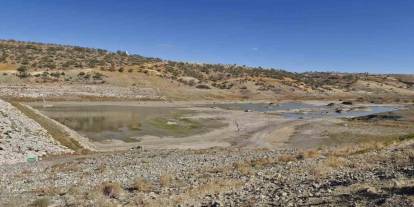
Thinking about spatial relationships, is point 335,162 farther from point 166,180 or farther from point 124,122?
point 124,122

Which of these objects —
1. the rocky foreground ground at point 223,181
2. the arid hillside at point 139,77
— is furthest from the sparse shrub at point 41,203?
the arid hillside at point 139,77

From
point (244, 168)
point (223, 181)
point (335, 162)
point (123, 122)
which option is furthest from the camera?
point (123, 122)

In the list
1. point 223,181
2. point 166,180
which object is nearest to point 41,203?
point 166,180

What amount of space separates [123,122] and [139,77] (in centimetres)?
5569

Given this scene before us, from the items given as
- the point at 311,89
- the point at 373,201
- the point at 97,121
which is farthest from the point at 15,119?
the point at 311,89

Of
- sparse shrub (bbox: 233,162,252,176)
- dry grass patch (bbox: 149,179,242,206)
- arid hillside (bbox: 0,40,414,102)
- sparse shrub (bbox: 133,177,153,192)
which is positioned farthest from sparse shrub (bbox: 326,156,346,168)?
arid hillside (bbox: 0,40,414,102)

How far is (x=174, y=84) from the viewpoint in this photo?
120875mm

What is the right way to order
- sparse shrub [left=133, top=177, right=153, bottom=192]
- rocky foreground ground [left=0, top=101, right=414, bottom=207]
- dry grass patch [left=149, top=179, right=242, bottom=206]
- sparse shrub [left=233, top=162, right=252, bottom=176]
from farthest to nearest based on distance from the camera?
sparse shrub [left=233, top=162, right=252, bottom=176], sparse shrub [left=133, top=177, right=153, bottom=192], dry grass patch [left=149, top=179, right=242, bottom=206], rocky foreground ground [left=0, top=101, right=414, bottom=207]

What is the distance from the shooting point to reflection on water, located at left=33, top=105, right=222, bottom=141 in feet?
176

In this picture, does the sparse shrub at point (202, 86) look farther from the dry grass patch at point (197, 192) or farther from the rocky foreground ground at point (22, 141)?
the dry grass patch at point (197, 192)

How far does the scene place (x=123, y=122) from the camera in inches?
2456

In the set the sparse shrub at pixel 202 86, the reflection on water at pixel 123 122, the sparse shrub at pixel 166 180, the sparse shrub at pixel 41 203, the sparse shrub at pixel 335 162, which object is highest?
the sparse shrub at pixel 202 86

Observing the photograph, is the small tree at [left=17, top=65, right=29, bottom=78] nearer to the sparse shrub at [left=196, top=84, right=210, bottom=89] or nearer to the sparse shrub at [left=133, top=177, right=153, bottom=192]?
the sparse shrub at [left=196, top=84, right=210, bottom=89]

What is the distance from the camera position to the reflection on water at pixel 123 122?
53719 millimetres
